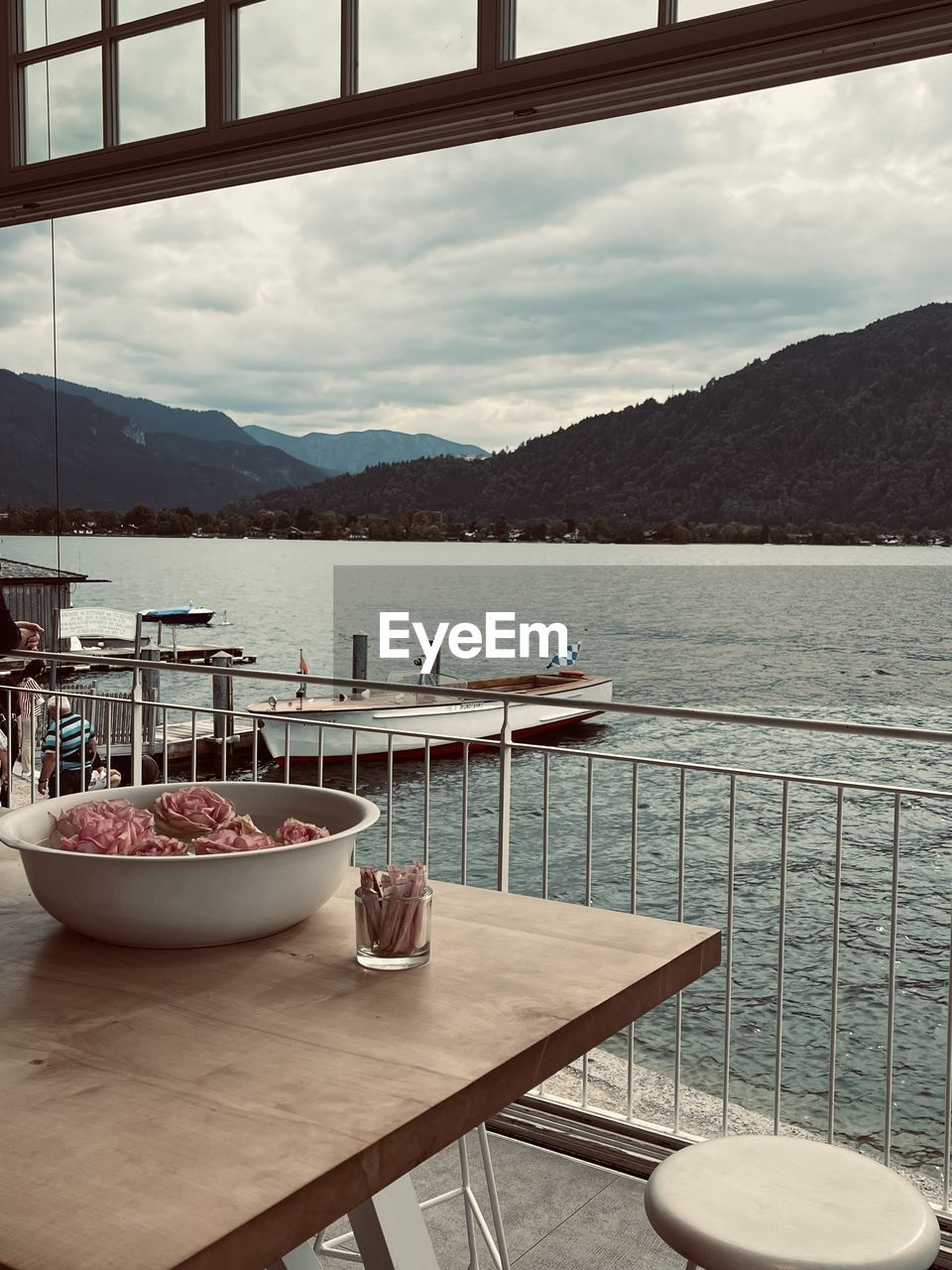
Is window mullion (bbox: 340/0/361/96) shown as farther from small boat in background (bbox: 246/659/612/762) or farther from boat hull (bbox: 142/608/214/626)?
boat hull (bbox: 142/608/214/626)

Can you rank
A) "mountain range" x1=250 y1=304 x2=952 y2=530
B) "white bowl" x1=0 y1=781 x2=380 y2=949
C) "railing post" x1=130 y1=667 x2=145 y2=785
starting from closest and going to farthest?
"white bowl" x1=0 y1=781 x2=380 y2=949 < "railing post" x1=130 y1=667 x2=145 y2=785 < "mountain range" x1=250 y1=304 x2=952 y2=530

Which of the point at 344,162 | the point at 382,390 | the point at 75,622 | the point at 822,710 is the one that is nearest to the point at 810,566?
the point at 822,710

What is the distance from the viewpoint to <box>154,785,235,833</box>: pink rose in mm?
1275

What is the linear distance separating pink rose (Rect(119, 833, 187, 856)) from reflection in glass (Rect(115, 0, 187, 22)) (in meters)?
2.94

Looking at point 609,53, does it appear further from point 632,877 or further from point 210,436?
point 210,436

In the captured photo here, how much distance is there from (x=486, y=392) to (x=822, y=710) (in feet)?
56.2

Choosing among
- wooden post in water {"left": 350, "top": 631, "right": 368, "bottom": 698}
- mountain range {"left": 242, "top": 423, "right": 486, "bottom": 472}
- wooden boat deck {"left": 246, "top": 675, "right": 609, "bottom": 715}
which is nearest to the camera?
wooden post in water {"left": 350, "top": 631, "right": 368, "bottom": 698}

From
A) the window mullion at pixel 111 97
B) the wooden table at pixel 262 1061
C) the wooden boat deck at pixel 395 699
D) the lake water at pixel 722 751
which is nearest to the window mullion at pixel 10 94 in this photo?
the window mullion at pixel 111 97

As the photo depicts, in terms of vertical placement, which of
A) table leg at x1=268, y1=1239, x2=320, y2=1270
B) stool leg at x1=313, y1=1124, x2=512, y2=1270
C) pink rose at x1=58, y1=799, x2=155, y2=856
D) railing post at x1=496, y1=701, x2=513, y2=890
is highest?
pink rose at x1=58, y1=799, x2=155, y2=856

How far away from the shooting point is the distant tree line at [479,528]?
1224 inches

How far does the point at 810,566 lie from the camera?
3731 cm

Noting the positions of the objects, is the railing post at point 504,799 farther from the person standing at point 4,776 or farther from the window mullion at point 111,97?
the person standing at point 4,776

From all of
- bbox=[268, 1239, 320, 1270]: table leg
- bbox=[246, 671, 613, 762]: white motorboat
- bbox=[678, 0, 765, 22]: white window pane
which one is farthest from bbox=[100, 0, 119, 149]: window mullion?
bbox=[246, 671, 613, 762]: white motorboat

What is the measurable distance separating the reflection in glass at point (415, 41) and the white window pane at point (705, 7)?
541 mm
